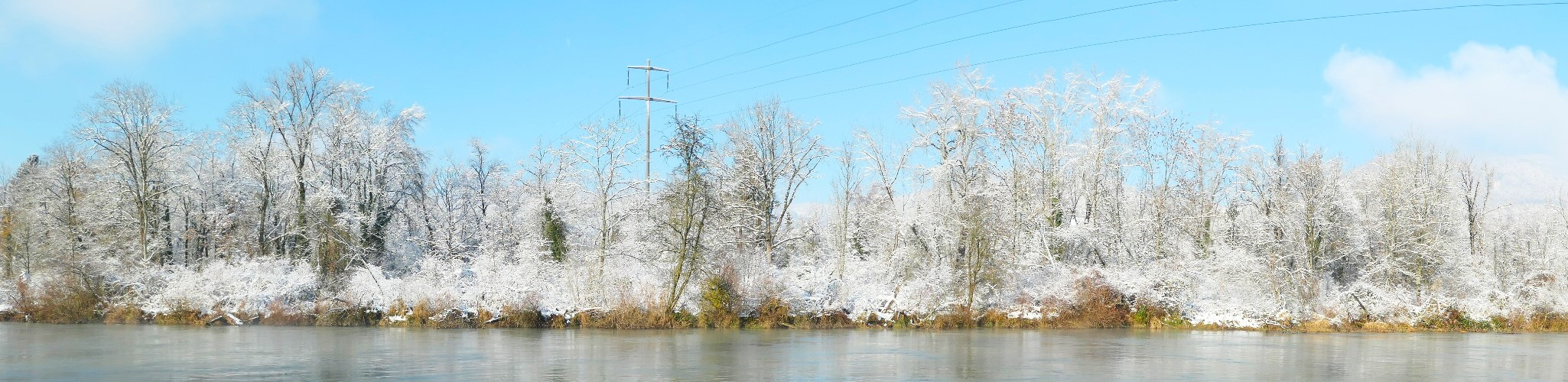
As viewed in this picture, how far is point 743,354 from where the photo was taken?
23.4 m

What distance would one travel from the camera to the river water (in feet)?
60.7

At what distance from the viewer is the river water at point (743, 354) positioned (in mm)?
18500

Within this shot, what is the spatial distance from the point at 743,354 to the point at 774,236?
74.7 feet

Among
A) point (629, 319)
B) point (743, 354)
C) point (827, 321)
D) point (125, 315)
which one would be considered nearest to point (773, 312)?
point (827, 321)

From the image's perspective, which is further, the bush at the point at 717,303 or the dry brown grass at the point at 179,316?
the dry brown grass at the point at 179,316

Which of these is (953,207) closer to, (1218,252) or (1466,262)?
(1218,252)

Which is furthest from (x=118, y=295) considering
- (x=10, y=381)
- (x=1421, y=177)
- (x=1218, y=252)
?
(x=1421, y=177)

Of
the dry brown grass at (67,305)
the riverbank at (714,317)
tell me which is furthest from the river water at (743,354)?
the dry brown grass at (67,305)

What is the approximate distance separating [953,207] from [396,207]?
92.1 ft

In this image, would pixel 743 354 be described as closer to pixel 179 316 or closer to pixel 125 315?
pixel 179 316

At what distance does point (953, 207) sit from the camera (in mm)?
39219

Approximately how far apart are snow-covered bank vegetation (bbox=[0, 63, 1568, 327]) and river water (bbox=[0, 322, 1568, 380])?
3169 millimetres

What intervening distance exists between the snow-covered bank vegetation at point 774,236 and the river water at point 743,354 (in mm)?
3169

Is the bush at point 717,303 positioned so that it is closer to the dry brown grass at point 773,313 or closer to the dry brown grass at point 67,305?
the dry brown grass at point 773,313
